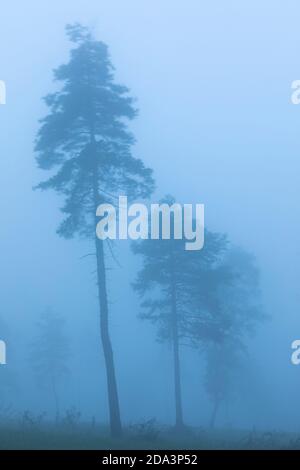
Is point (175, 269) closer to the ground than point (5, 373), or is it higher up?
higher up

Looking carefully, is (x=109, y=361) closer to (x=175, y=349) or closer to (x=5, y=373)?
(x=175, y=349)

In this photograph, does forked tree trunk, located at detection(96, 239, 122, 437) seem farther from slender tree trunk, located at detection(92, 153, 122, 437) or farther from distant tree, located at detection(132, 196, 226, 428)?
distant tree, located at detection(132, 196, 226, 428)

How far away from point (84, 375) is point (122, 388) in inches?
383

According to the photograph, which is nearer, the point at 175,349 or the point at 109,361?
the point at 109,361

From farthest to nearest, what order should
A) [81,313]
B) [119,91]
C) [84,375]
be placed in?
[81,313], [84,375], [119,91]

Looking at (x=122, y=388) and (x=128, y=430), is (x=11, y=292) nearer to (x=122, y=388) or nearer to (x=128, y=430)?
(x=122, y=388)

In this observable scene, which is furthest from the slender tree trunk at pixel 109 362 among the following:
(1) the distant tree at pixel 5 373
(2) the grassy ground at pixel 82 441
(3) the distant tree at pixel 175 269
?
(1) the distant tree at pixel 5 373

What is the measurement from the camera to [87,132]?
22.5m

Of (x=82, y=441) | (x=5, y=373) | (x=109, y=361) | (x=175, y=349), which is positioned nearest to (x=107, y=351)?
(x=109, y=361)

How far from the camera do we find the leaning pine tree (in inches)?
863

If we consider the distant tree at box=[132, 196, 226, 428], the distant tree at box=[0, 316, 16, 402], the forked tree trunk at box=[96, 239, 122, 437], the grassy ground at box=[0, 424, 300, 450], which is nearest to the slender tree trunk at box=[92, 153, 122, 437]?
the forked tree trunk at box=[96, 239, 122, 437]

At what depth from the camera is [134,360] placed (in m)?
110

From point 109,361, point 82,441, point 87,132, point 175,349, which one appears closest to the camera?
point 82,441
